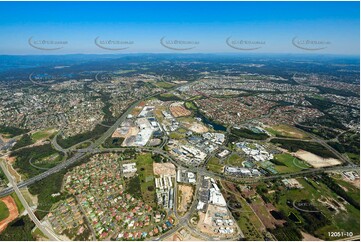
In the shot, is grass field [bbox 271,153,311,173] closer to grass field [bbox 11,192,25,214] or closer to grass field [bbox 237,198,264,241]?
grass field [bbox 237,198,264,241]

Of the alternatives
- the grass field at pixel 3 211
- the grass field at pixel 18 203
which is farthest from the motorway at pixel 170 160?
the grass field at pixel 3 211

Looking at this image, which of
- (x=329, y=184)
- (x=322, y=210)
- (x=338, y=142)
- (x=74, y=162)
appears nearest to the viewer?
(x=322, y=210)

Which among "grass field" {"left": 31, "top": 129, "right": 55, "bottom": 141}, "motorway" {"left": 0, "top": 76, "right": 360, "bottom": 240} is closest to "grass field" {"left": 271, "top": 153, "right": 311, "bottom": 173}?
"motorway" {"left": 0, "top": 76, "right": 360, "bottom": 240}

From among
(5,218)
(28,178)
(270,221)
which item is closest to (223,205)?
(270,221)

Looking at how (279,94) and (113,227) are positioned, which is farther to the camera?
(279,94)

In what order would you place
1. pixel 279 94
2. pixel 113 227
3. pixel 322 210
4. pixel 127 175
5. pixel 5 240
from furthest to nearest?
1. pixel 279 94
2. pixel 127 175
3. pixel 322 210
4. pixel 113 227
5. pixel 5 240

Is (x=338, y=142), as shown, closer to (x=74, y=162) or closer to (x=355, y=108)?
(x=355, y=108)
